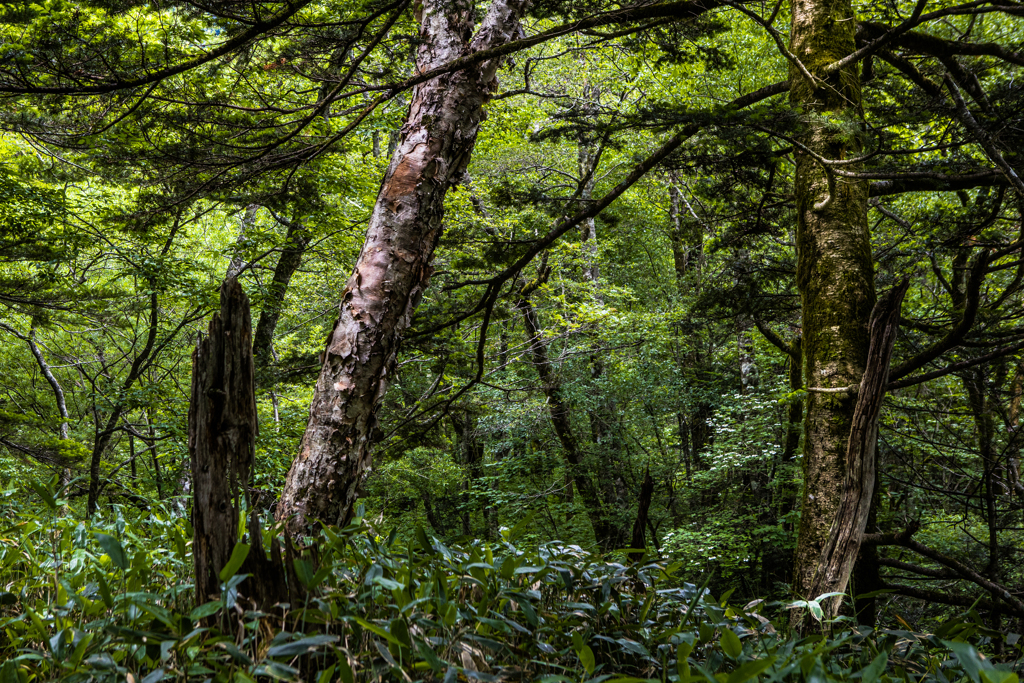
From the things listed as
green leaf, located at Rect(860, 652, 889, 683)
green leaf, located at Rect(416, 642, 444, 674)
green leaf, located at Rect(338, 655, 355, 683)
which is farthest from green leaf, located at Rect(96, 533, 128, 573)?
green leaf, located at Rect(860, 652, 889, 683)

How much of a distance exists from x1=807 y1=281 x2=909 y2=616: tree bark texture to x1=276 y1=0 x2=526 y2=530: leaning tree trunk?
2.28 metres

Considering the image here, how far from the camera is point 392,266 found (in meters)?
3.38

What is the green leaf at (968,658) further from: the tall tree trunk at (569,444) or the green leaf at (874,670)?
the tall tree trunk at (569,444)

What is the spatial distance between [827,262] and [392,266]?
2455 mm

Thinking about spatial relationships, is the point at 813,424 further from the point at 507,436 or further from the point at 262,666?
the point at 507,436

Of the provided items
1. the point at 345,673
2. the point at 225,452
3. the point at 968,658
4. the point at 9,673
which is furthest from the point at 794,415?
the point at 9,673

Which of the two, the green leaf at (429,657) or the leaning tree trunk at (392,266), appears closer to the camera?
the green leaf at (429,657)

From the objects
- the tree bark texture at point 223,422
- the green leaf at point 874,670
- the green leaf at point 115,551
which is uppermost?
the tree bark texture at point 223,422

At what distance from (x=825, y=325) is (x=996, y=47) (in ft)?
6.15

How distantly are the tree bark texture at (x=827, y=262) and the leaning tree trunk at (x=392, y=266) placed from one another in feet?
6.43

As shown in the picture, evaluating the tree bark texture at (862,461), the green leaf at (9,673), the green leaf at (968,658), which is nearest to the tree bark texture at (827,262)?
the tree bark texture at (862,461)

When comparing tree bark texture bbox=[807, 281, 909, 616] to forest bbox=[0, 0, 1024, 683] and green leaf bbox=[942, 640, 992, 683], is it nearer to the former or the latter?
forest bbox=[0, 0, 1024, 683]

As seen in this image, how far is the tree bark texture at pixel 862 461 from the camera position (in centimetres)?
225

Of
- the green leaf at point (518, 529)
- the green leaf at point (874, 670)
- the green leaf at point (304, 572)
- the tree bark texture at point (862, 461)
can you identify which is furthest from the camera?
the tree bark texture at point (862, 461)
